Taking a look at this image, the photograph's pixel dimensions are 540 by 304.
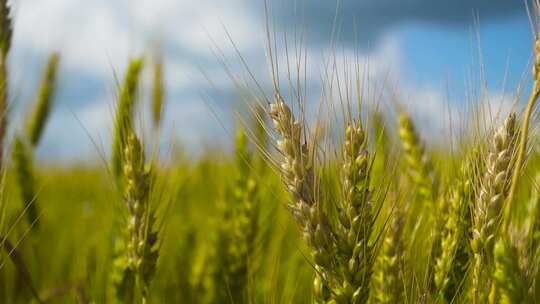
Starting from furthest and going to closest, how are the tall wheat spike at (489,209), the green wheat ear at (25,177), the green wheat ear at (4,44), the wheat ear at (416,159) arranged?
1. the green wheat ear at (25,177)
2. the wheat ear at (416,159)
3. the green wheat ear at (4,44)
4. the tall wheat spike at (489,209)

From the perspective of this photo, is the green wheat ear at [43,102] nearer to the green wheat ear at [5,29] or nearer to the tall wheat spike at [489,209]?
the green wheat ear at [5,29]

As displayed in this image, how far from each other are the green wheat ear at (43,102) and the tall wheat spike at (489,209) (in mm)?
2157

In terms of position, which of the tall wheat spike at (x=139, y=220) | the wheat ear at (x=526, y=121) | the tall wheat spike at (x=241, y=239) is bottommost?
the tall wheat spike at (x=241, y=239)

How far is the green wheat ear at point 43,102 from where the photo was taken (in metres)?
2.82

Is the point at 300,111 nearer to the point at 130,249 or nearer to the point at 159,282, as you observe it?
the point at 130,249

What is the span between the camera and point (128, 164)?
4.68 feet

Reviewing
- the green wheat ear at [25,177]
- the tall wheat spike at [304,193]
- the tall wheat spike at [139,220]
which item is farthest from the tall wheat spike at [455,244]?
the green wheat ear at [25,177]

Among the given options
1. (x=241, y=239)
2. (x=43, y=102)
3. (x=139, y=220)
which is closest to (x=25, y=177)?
(x=43, y=102)

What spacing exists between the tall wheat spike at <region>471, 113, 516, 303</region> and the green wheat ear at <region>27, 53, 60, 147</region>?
2.16 metres

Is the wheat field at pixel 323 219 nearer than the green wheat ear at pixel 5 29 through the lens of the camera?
Yes

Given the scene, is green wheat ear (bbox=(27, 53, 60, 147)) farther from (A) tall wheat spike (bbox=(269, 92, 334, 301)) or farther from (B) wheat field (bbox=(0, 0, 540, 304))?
(A) tall wheat spike (bbox=(269, 92, 334, 301))

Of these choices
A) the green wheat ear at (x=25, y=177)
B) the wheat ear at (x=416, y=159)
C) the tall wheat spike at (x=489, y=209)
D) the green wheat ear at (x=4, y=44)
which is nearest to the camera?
the tall wheat spike at (x=489, y=209)

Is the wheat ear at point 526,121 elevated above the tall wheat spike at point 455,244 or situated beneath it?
elevated above

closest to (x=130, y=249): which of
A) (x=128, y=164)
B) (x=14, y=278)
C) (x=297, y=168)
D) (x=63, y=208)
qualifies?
(x=128, y=164)
